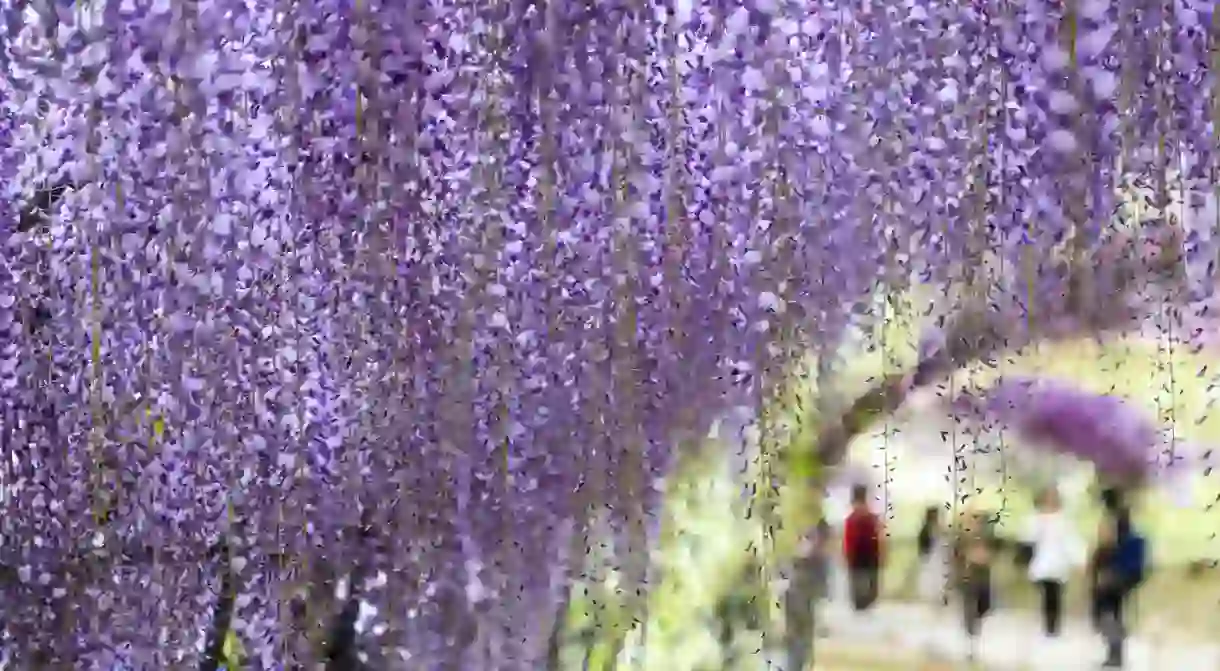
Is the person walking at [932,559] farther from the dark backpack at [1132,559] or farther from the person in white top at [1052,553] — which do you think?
the dark backpack at [1132,559]

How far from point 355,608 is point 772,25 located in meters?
0.90

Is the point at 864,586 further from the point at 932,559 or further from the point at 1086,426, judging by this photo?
the point at 1086,426

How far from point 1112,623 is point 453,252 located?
91cm

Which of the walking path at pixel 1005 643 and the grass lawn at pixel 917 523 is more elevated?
the grass lawn at pixel 917 523

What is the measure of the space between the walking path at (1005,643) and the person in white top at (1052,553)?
0.03m

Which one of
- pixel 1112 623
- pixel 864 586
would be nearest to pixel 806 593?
pixel 864 586

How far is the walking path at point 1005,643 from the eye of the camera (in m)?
1.41

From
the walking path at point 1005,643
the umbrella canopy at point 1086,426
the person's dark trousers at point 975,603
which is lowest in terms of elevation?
the walking path at point 1005,643

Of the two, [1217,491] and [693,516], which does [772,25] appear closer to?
[693,516]

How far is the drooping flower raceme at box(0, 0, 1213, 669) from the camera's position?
145cm

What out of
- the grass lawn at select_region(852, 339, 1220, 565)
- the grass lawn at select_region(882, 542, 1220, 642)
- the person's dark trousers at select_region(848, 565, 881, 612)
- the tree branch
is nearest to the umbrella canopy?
the grass lawn at select_region(852, 339, 1220, 565)

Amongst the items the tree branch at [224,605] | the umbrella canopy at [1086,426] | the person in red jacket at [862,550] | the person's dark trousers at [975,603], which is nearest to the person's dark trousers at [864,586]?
the person in red jacket at [862,550]

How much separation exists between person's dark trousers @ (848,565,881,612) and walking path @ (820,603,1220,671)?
1cm

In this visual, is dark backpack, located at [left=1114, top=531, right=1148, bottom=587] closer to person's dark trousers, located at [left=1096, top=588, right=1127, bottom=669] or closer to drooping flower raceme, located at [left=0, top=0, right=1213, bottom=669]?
person's dark trousers, located at [left=1096, top=588, right=1127, bottom=669]
